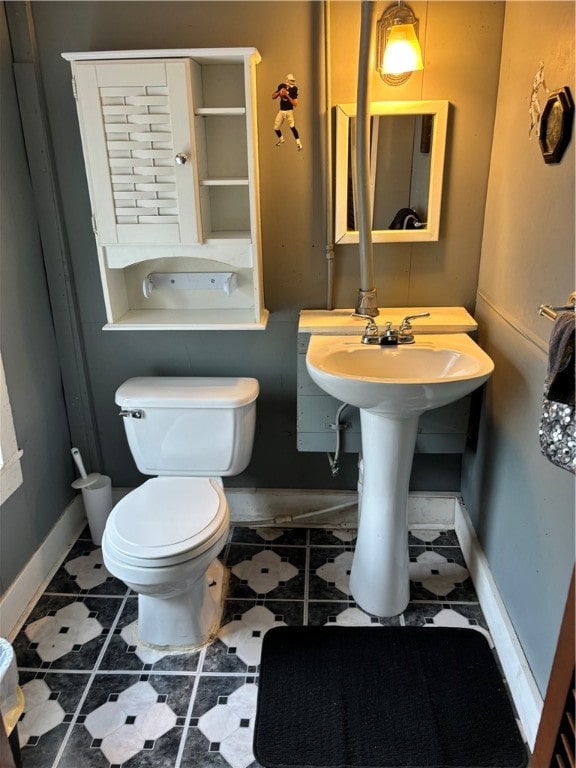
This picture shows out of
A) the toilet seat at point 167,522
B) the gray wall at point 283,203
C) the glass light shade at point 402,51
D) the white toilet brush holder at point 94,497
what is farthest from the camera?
the white toilet brush holder at point 94,497

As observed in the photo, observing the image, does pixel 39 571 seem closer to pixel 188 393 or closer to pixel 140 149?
pixel 188 393

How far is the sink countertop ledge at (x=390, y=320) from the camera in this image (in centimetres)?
197

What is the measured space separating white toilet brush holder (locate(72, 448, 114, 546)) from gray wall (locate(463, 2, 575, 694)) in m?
1.47

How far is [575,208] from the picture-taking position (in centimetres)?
133

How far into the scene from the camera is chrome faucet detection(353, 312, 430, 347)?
6.14ft

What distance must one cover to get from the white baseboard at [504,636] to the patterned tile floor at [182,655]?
0.20 ft

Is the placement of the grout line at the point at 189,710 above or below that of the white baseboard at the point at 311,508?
below

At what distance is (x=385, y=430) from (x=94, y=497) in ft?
4.07

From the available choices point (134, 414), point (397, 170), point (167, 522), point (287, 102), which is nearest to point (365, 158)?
point (397, 170)

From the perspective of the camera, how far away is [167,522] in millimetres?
1769

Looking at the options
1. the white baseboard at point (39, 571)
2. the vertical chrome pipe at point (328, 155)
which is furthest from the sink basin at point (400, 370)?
the white baseboard at point (39, 571)

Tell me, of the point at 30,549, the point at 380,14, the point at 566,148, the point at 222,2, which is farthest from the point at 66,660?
the point at 380,14

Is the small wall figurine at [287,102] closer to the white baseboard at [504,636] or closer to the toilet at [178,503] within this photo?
the toilet at [178,503]

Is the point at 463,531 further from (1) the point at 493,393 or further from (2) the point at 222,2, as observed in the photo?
(2) the point at 222,2
